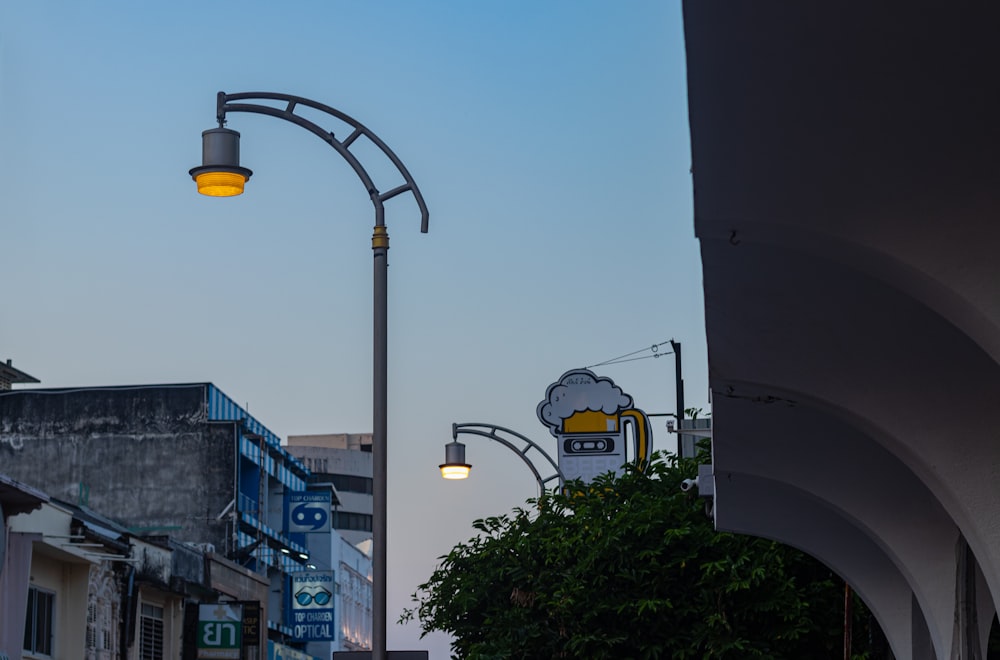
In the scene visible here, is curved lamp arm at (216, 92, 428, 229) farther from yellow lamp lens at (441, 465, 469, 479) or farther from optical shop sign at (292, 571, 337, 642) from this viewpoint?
optical shop sign at (292, 571, 337, 642)

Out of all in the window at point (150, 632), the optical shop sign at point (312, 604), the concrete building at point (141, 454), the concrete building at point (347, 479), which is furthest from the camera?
the concrete building at point (347, 479)

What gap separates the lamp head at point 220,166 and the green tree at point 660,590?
7.99 m

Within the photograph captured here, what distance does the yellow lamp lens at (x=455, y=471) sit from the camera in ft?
91.2

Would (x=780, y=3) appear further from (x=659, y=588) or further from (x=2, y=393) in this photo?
(x=2, y=393)

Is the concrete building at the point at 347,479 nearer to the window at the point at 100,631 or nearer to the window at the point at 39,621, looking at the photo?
the window at the point at 100,631

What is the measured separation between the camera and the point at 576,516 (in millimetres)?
22125

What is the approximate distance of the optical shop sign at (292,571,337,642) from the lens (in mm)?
64688

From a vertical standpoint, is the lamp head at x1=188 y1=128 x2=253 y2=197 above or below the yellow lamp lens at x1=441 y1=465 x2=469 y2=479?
above

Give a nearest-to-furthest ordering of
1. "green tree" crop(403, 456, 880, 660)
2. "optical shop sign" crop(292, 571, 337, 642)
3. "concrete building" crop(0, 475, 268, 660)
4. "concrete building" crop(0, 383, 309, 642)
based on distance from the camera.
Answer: "green tree" crop(403, 456, 880, 660)
"concrete building" crop(0, 475, 268, 660)
"concrete building" crop(0, 383, 309, 642)
"optical shop sign" crop(292, 571, 337, 642)

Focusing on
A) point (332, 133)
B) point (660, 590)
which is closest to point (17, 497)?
point (660, 590)

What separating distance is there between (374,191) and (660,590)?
760 cm

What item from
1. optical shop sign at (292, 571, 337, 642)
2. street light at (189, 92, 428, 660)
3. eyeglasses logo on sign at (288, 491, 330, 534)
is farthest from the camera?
eyeglasses logo on sign at (288, 491, 330, 534)

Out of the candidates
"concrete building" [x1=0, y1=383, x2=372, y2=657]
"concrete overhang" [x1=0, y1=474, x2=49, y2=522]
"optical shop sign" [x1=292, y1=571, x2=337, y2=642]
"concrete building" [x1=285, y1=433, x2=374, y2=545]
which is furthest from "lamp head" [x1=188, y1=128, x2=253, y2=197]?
"concrete building" [x1=285, y1=433, x2=374, y2=545]

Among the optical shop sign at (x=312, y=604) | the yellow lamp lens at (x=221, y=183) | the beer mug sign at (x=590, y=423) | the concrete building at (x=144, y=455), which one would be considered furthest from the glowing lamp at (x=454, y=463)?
the optical shop sign at (x=312, y=604)
